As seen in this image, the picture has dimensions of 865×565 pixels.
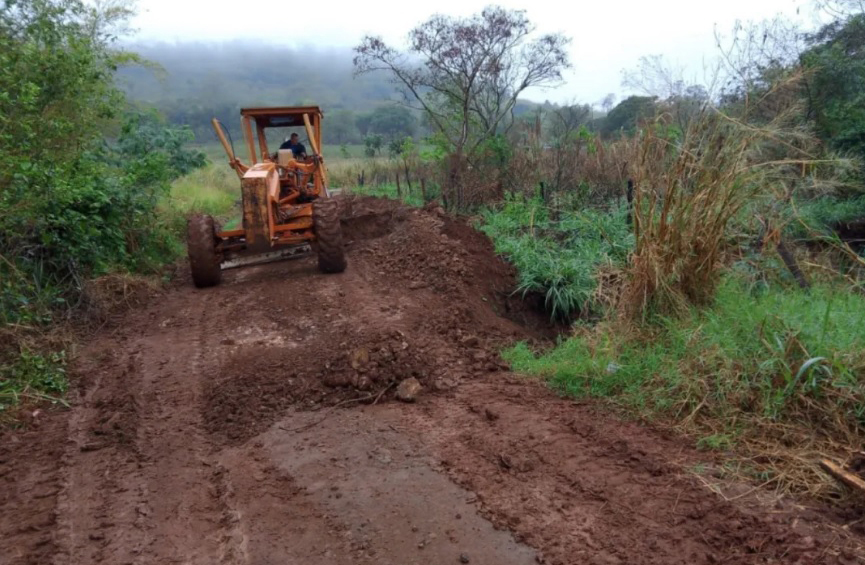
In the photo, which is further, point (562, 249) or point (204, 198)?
point (204, 198)

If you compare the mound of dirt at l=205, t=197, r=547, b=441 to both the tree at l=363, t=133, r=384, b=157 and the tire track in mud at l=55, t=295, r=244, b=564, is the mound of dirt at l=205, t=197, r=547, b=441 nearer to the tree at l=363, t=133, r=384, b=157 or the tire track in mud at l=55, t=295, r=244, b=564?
the tire track in mud at l=55, t=295, r=244, b=564

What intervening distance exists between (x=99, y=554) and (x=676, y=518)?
2981 millimetres

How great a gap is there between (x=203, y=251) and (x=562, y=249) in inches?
188

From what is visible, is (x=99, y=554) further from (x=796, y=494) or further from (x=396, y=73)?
(x=396, y=73)

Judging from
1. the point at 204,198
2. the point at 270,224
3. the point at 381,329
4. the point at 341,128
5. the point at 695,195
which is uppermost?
the point at 341,128

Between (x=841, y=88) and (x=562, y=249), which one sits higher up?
(x=841, y=88)

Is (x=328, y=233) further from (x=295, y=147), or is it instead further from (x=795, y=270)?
(x=795, y=270)

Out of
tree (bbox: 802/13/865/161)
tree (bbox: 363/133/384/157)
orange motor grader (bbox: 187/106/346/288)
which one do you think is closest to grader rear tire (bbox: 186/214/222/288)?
orange motor grader (bbox: 187/106/346/288)

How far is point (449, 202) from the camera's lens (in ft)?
42.0

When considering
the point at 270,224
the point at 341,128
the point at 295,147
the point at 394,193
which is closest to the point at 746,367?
the point at 270,224

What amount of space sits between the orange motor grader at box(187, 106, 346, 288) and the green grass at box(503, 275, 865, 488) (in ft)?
12.9

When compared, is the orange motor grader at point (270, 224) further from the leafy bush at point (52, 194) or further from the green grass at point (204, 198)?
the green grass at point (204, 198)

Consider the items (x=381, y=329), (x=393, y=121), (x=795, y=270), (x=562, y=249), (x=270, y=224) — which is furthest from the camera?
(x=393, y=121)

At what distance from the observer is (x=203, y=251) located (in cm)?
838
